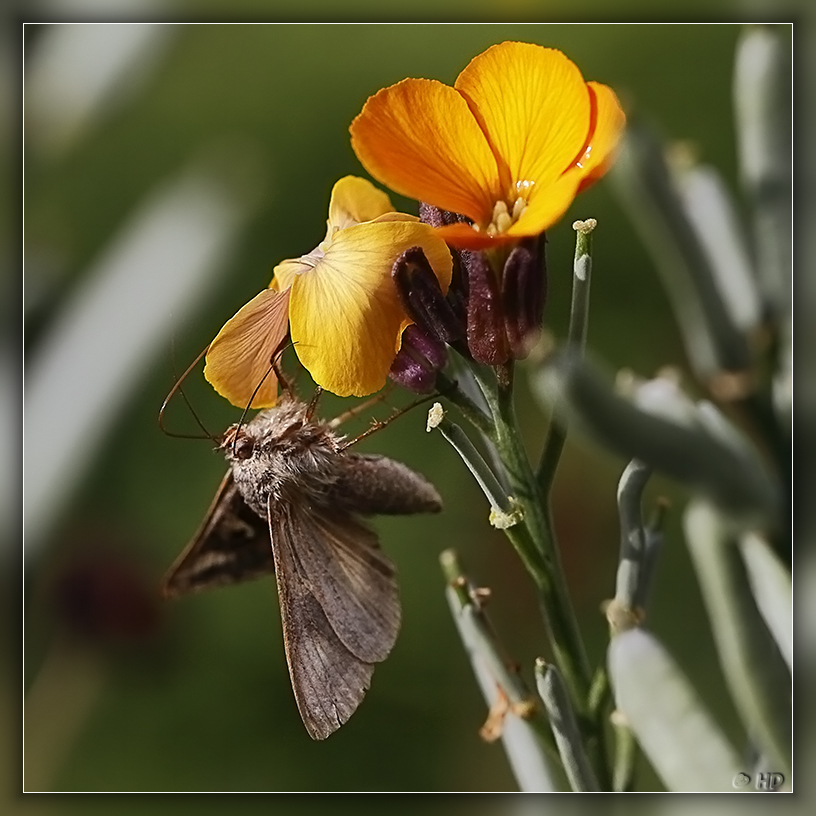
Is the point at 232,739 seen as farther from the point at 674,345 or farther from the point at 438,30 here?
the point at 438,30

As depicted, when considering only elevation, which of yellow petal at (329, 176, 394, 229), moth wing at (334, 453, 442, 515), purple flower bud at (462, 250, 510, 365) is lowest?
moth wing at (334, 453, 442, 515)

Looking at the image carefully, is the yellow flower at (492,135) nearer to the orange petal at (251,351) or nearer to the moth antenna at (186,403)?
the orange petal at (251,351)

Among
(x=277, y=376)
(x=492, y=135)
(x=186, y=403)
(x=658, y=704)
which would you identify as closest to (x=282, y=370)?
(x=277, y=376)

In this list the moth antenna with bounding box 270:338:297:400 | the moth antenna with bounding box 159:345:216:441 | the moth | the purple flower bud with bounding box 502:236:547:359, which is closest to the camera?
the purple flower bud with bounding box 502:236:547:359

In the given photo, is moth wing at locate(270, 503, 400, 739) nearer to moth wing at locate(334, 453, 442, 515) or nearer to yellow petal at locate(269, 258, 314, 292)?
moth wing at locate(334, 453, 442, 515)

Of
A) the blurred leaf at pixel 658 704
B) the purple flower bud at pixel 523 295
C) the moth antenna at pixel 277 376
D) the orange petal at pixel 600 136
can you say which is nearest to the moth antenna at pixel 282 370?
the moth antenna at pixel 277 376

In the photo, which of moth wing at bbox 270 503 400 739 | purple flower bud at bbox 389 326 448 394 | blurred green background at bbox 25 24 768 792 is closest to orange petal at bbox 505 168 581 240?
purple flower bud at bbox 389 326 448 394
